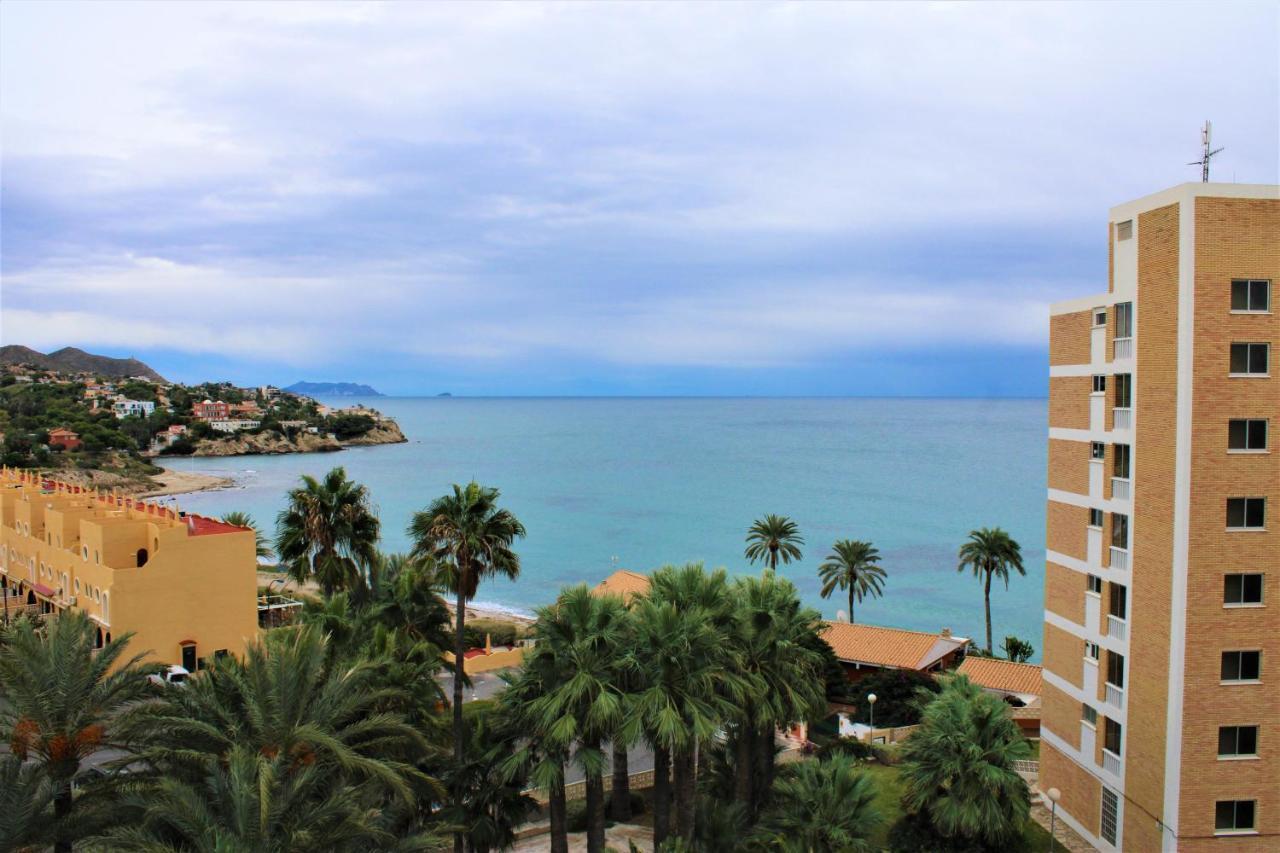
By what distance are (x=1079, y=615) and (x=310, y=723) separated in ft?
66.1

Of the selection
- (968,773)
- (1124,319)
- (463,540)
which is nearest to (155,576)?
Result: (463,540)

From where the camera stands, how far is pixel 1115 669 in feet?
74.2

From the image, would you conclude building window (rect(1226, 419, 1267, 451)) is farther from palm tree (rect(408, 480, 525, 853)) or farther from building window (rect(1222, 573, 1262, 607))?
palm tree (rect(408, 480, 525, 853))

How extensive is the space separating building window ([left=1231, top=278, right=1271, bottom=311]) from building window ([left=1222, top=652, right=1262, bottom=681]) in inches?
316

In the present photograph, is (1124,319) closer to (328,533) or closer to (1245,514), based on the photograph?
(1245,514)

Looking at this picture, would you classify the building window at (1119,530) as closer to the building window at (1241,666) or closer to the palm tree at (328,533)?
the building window at (1241,666)

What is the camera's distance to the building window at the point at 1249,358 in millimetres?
19828

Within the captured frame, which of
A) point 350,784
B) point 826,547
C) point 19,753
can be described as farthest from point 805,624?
point 826,547

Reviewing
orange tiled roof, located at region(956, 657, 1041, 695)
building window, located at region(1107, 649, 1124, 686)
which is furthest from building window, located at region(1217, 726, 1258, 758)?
orange tiled roof, located at region(956, 657, 1041, 695)

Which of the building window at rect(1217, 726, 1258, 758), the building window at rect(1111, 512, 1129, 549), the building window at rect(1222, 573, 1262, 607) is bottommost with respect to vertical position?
the building window at rect(1217, 726, 1258, 758)

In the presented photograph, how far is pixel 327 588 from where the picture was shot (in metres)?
29.0

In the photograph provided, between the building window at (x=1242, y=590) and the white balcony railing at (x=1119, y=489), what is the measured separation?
295 cm

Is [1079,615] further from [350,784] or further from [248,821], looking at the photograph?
[248,821]

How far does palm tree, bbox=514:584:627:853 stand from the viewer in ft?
58.4
